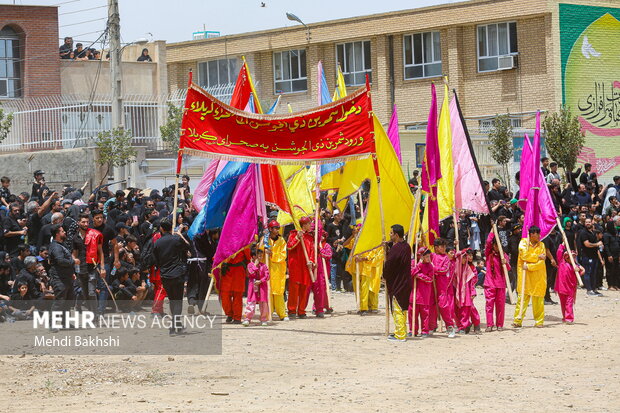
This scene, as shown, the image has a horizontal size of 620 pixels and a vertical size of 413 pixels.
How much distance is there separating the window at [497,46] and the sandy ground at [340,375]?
26.1m

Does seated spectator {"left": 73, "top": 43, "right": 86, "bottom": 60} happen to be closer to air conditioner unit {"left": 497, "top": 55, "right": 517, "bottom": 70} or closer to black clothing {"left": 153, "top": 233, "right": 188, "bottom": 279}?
air conditioner unit {"left": 497, "top": 55, "right": 517, "bottom": 70}

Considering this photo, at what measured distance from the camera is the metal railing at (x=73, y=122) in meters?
30.0

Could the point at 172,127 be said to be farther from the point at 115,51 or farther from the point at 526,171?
the point at 526,171

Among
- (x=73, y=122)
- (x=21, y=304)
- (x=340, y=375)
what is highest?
(x=73, y=122)

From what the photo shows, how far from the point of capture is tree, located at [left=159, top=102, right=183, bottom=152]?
33.0m

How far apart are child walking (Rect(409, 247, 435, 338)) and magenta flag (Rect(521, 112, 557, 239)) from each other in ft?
7.96

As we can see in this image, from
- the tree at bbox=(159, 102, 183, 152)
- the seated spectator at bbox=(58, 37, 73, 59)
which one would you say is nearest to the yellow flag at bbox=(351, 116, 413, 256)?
the tree at bbox=(159, 102, 183, 152)

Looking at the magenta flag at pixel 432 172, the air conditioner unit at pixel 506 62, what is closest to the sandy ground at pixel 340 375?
the magenta flag at pixel 432 172

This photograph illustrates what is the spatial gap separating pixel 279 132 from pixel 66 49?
2920 cm

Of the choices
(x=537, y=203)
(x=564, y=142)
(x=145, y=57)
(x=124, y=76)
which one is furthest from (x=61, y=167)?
(x=145, y=57)

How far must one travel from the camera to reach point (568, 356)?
1394 cm

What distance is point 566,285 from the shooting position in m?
17.1

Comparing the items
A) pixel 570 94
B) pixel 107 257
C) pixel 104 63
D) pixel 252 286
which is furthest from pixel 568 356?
pixel 104 63

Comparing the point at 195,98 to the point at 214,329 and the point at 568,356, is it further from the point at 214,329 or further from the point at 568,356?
the point at 568,356
